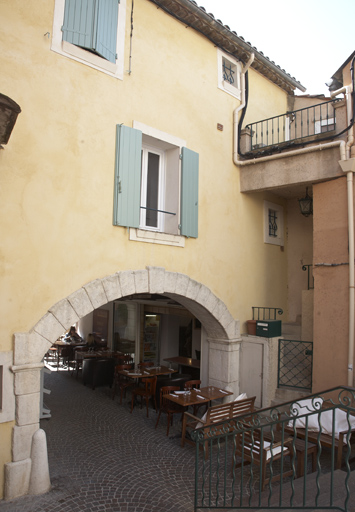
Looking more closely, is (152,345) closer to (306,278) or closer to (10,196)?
(306,278)

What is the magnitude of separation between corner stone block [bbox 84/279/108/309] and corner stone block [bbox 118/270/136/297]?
14.2 inches

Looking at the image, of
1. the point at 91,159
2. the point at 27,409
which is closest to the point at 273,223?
the point at 91,159

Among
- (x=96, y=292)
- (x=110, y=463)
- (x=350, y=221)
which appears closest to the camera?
(x=96, y=292)

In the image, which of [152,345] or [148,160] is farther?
[152,345]

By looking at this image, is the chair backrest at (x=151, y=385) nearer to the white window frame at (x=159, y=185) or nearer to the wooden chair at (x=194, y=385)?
the wooden chair at (x=194, y=385)

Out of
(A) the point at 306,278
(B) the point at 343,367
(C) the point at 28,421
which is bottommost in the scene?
(C) the point at 28,421

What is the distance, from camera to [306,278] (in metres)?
9.44

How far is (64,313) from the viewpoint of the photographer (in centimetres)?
525

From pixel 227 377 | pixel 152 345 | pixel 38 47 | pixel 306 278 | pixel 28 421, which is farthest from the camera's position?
pixel 152 345

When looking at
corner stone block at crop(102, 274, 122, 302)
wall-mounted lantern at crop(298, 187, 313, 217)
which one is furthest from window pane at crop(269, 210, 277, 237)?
corner stone block at crop(102, 274, 122, 302)

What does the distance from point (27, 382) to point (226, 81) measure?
22.8 ft

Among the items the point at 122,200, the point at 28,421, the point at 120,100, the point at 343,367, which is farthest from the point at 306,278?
the point at 28,421

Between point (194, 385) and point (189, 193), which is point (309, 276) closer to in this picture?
point (194, 385)

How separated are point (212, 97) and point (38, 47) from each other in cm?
364
